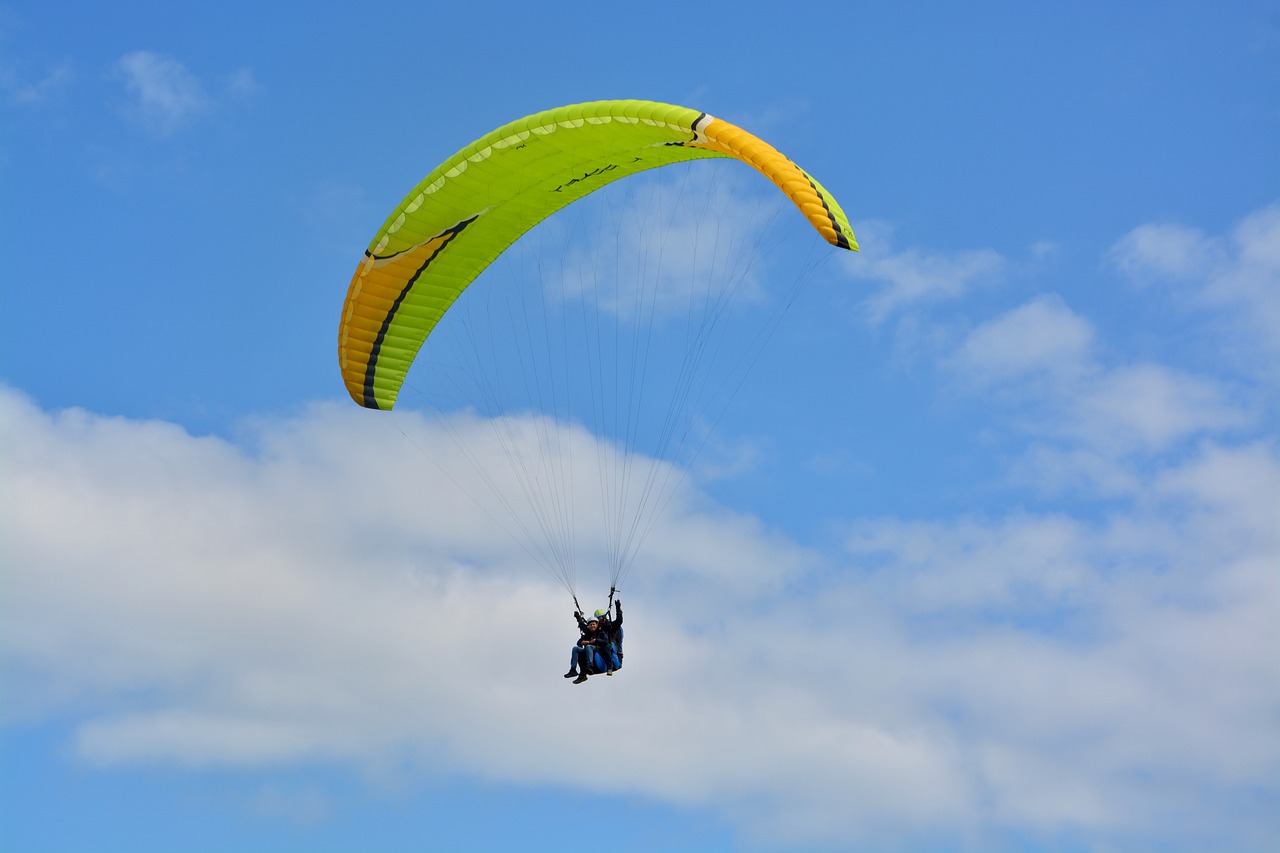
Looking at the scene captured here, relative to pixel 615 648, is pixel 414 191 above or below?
above

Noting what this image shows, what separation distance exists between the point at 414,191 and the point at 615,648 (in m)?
6.60

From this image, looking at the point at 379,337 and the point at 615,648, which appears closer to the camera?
the point at 615,648

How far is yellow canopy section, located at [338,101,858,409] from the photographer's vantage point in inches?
829

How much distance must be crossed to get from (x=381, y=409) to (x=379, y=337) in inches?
48.4

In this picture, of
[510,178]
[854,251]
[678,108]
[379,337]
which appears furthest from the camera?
[379,337]

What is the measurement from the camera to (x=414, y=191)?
2342cm

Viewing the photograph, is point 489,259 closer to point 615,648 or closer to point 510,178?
point 510,178

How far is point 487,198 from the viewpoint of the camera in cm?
2353

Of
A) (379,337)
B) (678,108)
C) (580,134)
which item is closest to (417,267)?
(379,337)

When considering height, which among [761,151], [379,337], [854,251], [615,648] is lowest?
[615,648]

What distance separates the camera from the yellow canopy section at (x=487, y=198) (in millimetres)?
21062

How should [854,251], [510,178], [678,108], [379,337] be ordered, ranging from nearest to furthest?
[854,251] < [678,108] < [510,178] < [379,337]

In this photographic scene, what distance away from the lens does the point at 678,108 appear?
21.0 metres

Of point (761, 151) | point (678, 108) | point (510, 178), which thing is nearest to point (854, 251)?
point (761, 151)
